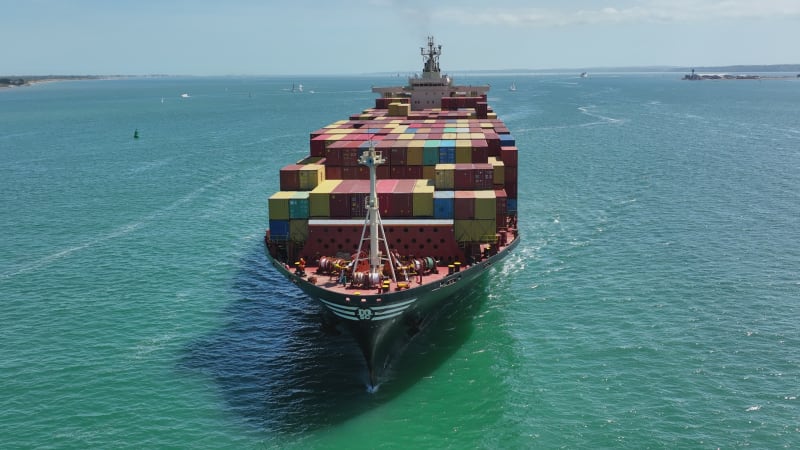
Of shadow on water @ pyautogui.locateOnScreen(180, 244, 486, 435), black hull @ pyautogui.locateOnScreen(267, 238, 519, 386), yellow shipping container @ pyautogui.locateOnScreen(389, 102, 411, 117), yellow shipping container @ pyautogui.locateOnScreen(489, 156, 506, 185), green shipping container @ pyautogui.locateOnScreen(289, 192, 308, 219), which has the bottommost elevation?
shadow on water @ pyautogui.locateOnScreen(180, 244, 486, 435)

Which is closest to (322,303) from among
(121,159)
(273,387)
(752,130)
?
(273,387)

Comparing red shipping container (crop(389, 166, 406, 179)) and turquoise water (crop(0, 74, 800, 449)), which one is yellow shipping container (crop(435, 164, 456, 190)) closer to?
red shipping container (crop(389, 166, 406, 179))

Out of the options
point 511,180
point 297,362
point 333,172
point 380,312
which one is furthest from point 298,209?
point 511,180

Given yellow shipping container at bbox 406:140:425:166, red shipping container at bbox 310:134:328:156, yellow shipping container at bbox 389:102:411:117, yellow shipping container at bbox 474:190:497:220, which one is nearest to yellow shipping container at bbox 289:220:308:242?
yellow shipping container at bbox 474:190:497:220

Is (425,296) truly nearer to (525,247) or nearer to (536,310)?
(536,310)

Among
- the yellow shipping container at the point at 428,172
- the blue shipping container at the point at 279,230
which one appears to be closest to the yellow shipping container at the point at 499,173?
the yellow shipping container at the point at 428,172

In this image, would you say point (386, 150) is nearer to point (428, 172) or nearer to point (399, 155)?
point (399, 155)
